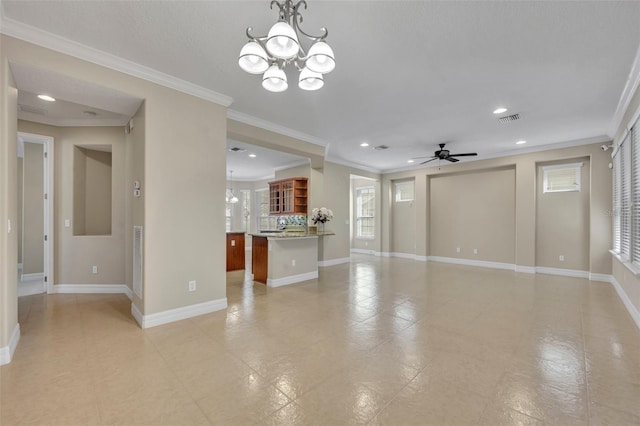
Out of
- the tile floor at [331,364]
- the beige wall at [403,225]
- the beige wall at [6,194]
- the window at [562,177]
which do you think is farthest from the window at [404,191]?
the beige wall at [6,194]

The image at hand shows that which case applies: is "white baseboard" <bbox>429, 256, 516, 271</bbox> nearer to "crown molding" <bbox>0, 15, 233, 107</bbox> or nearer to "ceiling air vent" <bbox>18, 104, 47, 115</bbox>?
"crown molding" <bbox>0, 15, 233, 107</bbox>

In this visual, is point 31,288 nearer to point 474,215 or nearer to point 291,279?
point 291,279

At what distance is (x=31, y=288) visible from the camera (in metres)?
4.80

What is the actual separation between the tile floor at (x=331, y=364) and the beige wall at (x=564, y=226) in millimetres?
2189

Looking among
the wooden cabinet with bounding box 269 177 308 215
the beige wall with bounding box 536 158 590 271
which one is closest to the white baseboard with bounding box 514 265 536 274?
the beige wall with bounding box 536 158 590 271

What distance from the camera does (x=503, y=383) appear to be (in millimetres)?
2150

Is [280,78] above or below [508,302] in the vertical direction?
→ above

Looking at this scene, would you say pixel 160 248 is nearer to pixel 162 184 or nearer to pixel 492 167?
pixel 162 184

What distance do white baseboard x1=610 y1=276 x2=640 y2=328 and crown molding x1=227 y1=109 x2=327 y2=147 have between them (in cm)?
524

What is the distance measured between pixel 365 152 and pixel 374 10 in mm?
4748

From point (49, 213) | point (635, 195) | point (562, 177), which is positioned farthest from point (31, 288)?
point (562, 177)

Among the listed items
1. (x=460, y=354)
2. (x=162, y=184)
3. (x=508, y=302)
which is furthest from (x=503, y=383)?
(x=162, y=184)

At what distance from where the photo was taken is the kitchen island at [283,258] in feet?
16.9

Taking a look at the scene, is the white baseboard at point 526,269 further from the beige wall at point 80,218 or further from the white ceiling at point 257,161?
the beige wall at point 80,218
